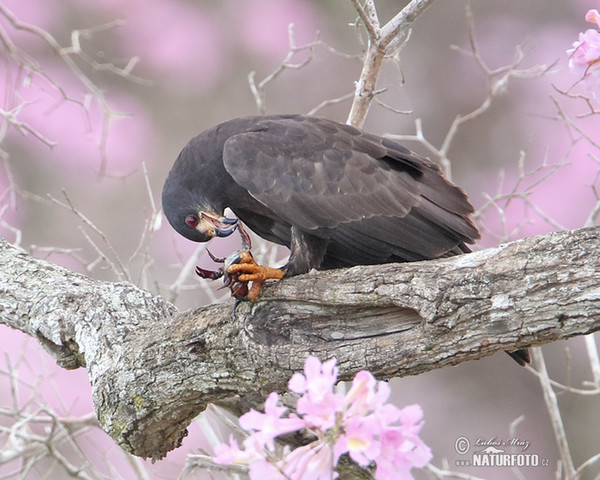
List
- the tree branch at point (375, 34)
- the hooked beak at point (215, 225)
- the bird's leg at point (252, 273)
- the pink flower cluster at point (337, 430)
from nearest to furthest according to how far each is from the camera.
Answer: the pink flower cluster at point (337, 430), the bird's leg at point (252, 273), the tree branch at point (375, 34), the hooked beak at point (215, 225)

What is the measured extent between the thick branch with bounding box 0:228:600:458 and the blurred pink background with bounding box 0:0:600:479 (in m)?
2.86

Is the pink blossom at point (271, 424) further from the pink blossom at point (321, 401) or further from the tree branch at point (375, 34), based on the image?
the tree branch at point (375, 34)

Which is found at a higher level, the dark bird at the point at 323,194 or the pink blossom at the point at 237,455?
the dark bird at the point at 323,194

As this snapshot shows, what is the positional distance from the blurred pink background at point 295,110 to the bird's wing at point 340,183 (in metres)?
2.70

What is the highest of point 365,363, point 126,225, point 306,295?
point 126,225

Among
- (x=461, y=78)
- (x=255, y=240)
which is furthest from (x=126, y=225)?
(x=461, y=78)

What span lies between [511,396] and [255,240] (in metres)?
2.99

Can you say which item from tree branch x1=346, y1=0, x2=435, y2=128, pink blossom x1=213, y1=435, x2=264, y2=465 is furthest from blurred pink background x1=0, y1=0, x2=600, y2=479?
pink blossom x1=213, y1=435, x2=264, y2=465

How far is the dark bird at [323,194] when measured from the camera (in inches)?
143

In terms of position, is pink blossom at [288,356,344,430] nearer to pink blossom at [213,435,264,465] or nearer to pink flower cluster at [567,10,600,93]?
pink blossom at [213,435,264,465]

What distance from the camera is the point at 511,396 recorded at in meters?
7.14

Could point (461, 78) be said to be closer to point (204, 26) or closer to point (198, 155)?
point (204, 26)

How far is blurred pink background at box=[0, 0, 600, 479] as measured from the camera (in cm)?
679

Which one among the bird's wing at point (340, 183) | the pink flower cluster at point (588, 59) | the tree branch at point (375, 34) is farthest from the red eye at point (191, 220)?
the pink flower cluster at point (588, 59)
